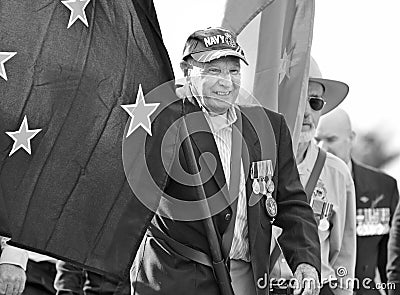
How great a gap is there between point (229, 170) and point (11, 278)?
130 cm

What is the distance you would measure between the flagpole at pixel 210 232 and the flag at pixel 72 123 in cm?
49

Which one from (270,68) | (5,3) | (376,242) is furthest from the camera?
(376,242)

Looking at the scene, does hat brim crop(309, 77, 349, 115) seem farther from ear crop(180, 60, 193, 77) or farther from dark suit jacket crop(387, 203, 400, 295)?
ear crop(180, 60, 193, 77)

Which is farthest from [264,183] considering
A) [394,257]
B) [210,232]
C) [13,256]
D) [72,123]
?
[394,257]

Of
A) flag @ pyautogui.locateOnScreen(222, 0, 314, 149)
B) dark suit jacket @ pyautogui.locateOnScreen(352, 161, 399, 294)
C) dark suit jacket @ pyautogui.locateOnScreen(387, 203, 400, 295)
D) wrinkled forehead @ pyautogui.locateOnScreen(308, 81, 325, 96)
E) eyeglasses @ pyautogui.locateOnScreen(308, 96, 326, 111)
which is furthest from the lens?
dark suit jacket @ pyautogui.locateOnScreen(352, 161, 399, 294)

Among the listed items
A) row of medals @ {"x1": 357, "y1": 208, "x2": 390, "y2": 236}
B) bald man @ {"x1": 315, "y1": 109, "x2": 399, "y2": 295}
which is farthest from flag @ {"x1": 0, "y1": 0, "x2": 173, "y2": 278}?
row of medals @ {"x1": 357, "y1": 208, "x2": 390, "y2": 236}

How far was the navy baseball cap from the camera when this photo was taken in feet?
22.4

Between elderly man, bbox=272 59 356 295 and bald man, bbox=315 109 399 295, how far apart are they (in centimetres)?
158

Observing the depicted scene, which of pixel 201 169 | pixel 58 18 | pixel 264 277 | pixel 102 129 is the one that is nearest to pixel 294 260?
pixel 264 277

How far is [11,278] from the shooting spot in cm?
688

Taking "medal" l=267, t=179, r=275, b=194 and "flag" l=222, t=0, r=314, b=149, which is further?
"flag" l=222, t=0, r=314, b=149

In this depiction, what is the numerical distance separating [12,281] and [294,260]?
1506mm

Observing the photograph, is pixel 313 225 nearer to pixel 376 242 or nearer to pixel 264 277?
pixel 264 277

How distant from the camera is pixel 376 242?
1062cm
